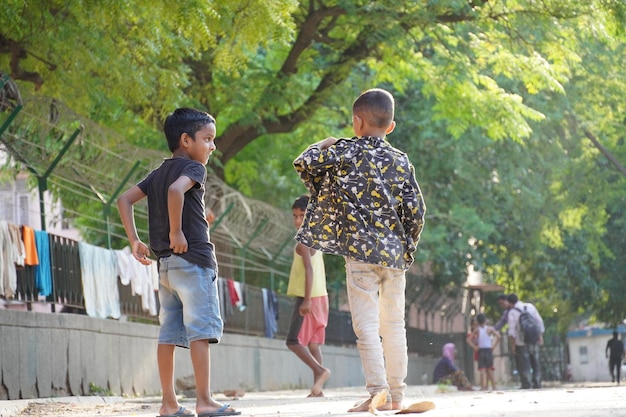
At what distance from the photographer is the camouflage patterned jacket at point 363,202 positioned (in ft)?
24.6

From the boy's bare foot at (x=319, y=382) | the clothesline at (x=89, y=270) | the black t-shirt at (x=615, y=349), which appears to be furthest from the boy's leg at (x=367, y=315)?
the black t-shirt at (x=615, y=349)

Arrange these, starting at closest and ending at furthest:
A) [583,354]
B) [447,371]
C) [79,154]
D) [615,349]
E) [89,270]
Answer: [89,270]
[79,154]
[447,371]
[615,349]
[583,354]

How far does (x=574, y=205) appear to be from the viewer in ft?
110

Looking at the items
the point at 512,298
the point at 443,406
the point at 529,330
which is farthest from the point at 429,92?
the point at 443,406

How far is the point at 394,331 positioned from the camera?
7656 millimetres

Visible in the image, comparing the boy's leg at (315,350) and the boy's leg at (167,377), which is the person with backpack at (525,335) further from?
the boy's leg at (167,377)

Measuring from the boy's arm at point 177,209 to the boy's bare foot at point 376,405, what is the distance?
4.40 feet

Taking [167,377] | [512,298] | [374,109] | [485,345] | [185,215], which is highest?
[374,109]

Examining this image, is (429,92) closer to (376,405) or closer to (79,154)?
(79,154)

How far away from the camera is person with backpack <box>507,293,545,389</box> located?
2203 centimetres

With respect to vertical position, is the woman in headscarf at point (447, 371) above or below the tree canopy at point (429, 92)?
below

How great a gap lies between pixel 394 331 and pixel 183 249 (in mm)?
1410

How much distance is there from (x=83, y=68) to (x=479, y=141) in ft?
50.4

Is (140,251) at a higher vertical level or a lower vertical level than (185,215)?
lower
